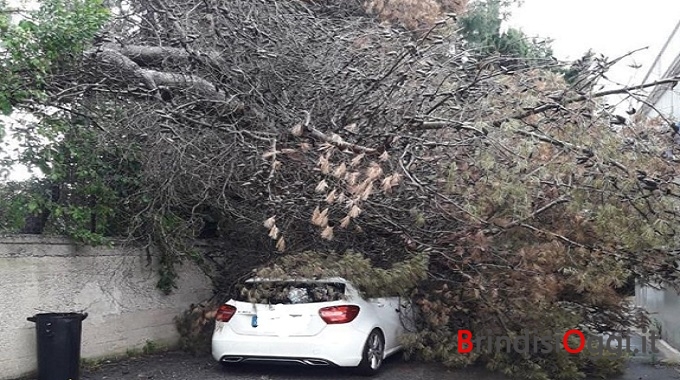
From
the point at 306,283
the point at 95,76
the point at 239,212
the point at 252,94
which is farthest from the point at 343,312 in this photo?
the point at 95,76

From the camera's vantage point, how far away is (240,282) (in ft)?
31.2

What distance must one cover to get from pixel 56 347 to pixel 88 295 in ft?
4.14

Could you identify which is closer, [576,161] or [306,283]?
[576,161]

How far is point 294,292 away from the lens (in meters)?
8.29

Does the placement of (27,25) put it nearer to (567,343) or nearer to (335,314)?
(335,314)

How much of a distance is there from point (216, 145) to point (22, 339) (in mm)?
3314

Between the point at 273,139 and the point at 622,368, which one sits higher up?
the point at 273,139

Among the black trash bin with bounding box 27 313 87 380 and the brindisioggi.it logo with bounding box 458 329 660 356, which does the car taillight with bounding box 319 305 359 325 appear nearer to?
the brindisioggi.it logo with bounding box 458 329 660 356

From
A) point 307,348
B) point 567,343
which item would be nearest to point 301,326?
point 307,348

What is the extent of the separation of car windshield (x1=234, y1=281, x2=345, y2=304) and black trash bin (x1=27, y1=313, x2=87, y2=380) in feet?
7.17

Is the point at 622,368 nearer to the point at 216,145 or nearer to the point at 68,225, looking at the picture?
the point at 216,145

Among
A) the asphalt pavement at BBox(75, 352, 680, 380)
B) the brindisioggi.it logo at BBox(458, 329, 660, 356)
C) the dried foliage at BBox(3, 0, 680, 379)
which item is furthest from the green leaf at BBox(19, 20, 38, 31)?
the brindisioggi.it logo at BBox(458, 329, 660, 356)

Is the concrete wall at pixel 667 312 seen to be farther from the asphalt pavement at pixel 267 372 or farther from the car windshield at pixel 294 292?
the car windshield at pixel 294 292

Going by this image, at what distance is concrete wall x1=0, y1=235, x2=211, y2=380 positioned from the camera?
7723mm
